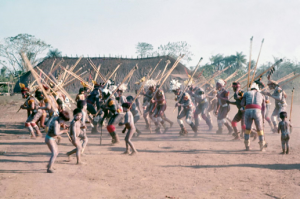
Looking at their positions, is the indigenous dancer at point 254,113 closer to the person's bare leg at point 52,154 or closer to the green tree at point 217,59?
the person's bare leg at point 52,154

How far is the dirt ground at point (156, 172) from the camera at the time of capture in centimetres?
447

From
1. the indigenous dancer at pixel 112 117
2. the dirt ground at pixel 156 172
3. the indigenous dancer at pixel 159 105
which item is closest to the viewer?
the dirt ground at pixel 156 172

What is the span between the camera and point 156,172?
554cm

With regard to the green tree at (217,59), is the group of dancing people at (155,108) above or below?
below

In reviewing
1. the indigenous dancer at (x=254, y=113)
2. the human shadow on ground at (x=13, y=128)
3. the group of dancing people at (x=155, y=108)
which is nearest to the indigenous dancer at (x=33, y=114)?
the group of dancing people at (x=155, y=108)

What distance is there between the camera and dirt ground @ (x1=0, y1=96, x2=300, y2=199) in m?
4.47

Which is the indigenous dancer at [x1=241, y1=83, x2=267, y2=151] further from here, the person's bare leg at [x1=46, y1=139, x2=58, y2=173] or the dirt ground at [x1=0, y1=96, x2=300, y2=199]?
the person's bare leg at [x1=46, y1=139, x2=58, y2=173]

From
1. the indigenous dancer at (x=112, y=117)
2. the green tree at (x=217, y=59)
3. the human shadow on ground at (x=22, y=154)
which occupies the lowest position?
the human shadow on ground at (x=22, y=154)

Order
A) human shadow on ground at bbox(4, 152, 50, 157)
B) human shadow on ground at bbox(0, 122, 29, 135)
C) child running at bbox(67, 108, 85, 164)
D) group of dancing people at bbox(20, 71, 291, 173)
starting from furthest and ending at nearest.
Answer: human shadow on ground at bbox(0, 122, 29, 135), group of dancing people at bbox(20, 71, 291, 173), human shadow on ground at bbox(4, 152, 50, 157), child running at bbox(67, 108, 85, 164)

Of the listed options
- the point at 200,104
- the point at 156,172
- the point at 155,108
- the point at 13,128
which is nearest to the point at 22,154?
the point at 156,172

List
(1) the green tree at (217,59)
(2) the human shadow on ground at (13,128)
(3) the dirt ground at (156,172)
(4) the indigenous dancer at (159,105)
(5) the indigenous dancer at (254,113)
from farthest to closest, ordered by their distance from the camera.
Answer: (1) the green tree at (217,59) < (2) the human shadow on ground at (13,128) < (4) the indigenous dancer at (159,105) < (5) the indigenous dancer at (254,113) < (3) the dirt ground at (156,172)

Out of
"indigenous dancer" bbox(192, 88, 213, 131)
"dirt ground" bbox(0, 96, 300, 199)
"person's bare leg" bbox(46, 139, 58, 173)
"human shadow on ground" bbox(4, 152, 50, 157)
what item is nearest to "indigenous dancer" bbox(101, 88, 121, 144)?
"dirt ground" bbox(0, 96, 300, 199)

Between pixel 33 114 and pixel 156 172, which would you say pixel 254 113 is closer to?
pixel 156 172

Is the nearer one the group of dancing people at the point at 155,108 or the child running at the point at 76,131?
the child running at the point at 76,131
